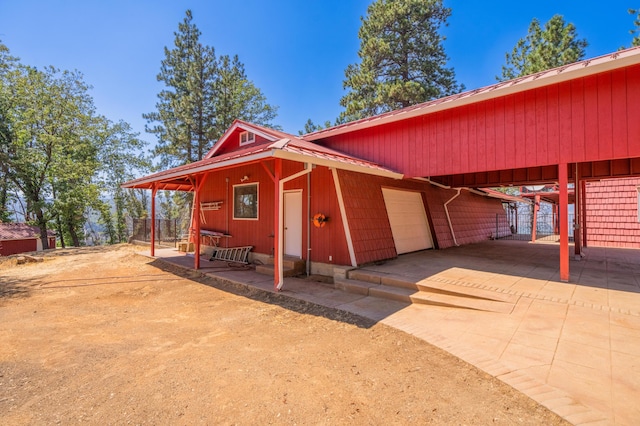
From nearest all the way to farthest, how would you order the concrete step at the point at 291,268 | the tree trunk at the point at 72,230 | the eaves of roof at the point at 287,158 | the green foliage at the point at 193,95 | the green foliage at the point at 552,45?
the eaves of roof at the point at 287,158, the concrete step at the point at 291,268, the green foliage at the point at 552,45, the tree trunk at the point at 72,230, the green foliage at the point at 193,95

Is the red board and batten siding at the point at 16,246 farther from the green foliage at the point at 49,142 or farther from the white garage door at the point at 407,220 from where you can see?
the white garage door at the point at 407,220

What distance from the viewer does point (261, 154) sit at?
491cm

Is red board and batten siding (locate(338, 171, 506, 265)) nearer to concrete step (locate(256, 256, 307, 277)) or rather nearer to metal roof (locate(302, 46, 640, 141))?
concrete step (locate(256, 256, 307, 277))

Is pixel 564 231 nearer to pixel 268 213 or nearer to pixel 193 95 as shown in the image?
pixel 268 213

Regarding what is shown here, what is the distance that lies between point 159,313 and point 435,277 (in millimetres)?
4906

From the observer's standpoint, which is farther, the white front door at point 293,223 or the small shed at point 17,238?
the small shed at point 17,238

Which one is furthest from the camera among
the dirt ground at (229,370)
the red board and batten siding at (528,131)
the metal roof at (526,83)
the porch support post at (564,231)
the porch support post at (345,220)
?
the porch support post at (345,220)

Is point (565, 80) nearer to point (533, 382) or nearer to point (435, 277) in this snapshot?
point (435, 277)

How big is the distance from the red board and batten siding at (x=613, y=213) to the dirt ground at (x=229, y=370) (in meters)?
12.1

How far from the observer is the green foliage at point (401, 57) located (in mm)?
16797

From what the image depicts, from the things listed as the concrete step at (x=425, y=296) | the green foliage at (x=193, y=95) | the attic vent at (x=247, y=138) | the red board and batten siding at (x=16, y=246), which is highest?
the green foliage at (x=193, y=95)

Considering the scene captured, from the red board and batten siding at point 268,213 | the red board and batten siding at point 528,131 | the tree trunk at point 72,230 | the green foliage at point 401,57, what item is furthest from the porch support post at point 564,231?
the tree trunk at point 72,230

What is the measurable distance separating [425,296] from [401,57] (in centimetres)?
1762

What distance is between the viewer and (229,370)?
2770 millimetres
